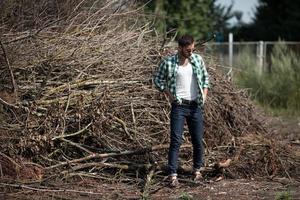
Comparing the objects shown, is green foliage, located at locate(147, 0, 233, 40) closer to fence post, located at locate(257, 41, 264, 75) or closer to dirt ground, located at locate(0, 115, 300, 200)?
fence post, located at locate(257, 41, 264, 75)

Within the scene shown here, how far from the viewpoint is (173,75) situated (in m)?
7.65

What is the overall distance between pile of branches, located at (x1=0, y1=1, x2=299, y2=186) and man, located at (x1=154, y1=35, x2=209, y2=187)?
23.5 inches

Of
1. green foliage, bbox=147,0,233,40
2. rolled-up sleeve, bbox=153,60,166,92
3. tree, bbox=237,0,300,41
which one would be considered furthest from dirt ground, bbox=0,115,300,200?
tree, bbox=237,0,300,41

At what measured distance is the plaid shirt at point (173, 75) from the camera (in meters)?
7.65

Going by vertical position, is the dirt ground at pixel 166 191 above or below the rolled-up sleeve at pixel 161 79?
below

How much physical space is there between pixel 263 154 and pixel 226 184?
0.80 m

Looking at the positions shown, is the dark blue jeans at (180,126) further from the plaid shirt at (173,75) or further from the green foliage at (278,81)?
the green foliage at (278,81)

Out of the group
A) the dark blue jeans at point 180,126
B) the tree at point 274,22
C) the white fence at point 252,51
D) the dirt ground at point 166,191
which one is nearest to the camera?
the dirt ground at point 166,191

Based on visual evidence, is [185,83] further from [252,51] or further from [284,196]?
[252,51]

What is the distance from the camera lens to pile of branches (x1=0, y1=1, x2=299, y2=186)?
8047mm

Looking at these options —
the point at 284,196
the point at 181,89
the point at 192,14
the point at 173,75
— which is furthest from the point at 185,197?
the point at 192,14

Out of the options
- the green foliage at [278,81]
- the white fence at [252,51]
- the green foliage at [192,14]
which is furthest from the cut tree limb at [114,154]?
the green foliage at [192,14]

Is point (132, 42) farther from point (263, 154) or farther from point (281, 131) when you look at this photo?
point (281, 131)

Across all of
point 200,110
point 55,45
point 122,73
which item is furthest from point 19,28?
point 200,110
